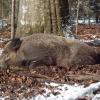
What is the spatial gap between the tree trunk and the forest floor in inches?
127

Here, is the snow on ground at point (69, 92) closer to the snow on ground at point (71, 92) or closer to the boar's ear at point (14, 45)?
the snow on ground at point (71, 92)

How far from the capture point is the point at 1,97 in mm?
6133

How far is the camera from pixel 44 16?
440 inches

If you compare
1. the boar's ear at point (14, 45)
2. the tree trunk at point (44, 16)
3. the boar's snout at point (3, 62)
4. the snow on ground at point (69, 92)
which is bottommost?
the snow on ground at point (69, 92)

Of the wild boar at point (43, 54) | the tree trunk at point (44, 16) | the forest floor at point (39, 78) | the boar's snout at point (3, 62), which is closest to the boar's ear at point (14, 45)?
the wild boar at point (43, 54)

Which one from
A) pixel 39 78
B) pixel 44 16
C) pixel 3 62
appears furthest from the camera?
pixel 44 16

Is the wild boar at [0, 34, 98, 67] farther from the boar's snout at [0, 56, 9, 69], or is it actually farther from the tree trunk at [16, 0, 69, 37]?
the tree trunk at [16, 0, 69, 37]

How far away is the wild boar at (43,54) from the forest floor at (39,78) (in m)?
0.23

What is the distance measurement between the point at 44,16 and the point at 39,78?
421 cm

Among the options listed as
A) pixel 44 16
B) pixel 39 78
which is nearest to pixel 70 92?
pixel 39 78

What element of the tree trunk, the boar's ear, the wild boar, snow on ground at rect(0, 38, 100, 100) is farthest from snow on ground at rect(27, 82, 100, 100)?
the tree trunk

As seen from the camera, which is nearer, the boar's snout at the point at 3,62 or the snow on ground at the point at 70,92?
the snow on ground at the point at 70,92

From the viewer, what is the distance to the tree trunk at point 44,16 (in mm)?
11156

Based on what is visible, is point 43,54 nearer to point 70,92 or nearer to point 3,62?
point 3,62
